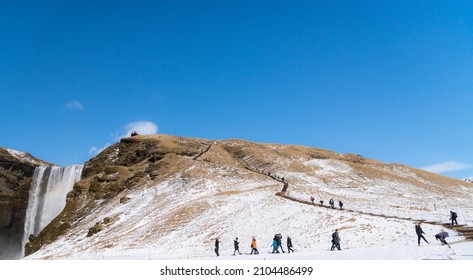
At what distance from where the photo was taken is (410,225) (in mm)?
35500

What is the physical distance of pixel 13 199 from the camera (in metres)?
94.8

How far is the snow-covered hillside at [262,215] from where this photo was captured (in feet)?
106

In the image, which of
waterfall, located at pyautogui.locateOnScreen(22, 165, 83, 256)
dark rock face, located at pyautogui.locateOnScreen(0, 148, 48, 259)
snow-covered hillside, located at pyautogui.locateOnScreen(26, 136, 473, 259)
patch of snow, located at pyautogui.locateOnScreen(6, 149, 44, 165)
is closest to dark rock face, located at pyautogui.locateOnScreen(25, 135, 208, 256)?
snow-covered hillside, located at pyautogui.locateOnScreen(26, 136, 473, 259)

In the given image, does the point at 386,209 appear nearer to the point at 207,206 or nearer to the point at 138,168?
the point at 207,206

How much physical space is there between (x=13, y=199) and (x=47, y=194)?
43.7ft

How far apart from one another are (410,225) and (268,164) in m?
55.8

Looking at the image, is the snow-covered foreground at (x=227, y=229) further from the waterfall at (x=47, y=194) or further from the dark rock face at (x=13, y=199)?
the dark rock face at (x=13, y=199)

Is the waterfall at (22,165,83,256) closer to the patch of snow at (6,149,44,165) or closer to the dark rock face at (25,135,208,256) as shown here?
the dark rock face at (25,135,208,256)

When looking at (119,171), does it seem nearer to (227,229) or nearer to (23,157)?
(227,229)

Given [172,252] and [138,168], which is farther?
[138,168]

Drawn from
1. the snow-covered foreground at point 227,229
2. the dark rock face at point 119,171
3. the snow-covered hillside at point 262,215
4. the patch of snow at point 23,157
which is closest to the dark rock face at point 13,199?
the patch of snow at point 23,157

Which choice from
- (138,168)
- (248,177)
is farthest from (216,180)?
(138,168)

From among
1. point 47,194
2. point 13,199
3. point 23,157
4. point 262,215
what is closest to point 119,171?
point 47,194

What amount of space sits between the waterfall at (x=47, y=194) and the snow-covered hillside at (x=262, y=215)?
790 inches
